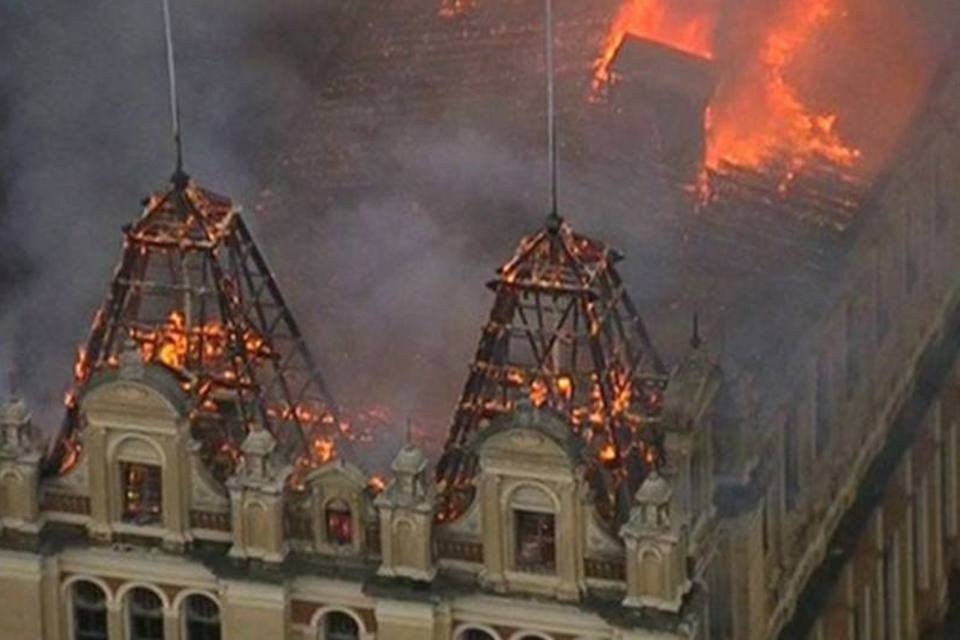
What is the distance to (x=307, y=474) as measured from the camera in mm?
100500

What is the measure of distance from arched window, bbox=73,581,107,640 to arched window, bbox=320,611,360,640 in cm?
521

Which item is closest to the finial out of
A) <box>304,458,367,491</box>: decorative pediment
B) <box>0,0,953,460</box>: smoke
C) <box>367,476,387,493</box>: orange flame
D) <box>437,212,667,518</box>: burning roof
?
<box>437,212,667,518</box>: burning roof

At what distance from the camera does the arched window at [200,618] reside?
333 feet

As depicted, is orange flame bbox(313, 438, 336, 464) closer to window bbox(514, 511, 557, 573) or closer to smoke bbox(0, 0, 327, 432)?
window bbox(514, 511, 557, 573)

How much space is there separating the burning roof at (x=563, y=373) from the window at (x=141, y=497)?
6482 mm

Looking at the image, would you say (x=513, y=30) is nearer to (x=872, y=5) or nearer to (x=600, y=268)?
(x=872, y=5)

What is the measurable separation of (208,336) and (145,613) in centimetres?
640

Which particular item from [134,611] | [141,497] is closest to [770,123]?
[141,497]

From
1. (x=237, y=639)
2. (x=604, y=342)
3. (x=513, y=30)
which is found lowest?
(x=237, y=639)

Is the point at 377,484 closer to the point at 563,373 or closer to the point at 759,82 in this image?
the point at 563,373

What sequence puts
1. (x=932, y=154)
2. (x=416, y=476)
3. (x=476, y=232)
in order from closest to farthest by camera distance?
1. (x=416, y=476)
2. (x=476, y=232)
3. (x=932, y=154)

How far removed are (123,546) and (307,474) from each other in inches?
180

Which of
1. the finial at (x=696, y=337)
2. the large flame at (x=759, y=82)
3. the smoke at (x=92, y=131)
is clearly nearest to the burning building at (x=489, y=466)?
the finial at (x=696, y=337)

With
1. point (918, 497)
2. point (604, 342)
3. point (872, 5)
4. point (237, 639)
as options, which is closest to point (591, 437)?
point (604, 342)
